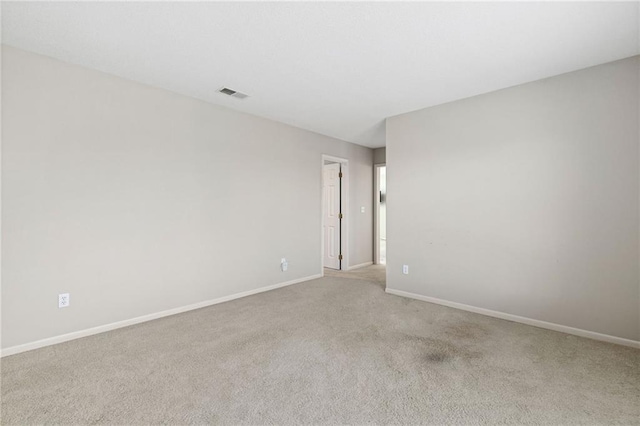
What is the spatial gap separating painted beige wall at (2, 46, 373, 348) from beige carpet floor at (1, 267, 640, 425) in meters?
0.42

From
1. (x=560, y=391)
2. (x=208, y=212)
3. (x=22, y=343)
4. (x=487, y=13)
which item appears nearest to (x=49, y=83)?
Answer: (x=208, y=212)

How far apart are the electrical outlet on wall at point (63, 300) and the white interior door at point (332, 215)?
13.3ft

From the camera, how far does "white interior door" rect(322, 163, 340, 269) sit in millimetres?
5754

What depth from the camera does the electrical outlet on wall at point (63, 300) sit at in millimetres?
2583

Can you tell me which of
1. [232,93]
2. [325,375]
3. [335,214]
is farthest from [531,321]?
[232,93]

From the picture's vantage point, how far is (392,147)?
4.13m

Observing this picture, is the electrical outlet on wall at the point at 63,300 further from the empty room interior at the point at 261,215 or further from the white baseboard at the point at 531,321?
the white baseboard at the point at 531,321

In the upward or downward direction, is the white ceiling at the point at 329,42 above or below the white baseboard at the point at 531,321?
above

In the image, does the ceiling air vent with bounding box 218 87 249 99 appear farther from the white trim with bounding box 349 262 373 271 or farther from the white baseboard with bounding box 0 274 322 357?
the white trim with bounding box 349 262 373 271

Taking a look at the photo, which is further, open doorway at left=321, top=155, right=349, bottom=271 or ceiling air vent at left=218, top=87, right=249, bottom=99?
open doorway at left=321, top=155, right=349, bottom=271

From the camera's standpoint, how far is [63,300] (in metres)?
2.60

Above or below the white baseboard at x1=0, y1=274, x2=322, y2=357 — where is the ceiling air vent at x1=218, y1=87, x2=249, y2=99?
above

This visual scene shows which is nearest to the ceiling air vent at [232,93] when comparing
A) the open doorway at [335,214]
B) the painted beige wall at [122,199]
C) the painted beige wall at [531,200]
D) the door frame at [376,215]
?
the painted beige wall at [122,199]

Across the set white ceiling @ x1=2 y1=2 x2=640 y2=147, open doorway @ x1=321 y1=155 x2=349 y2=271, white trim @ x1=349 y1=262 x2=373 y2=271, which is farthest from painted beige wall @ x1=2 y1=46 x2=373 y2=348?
white trim @ x1=349 y1=262 x2=373 y2=271
